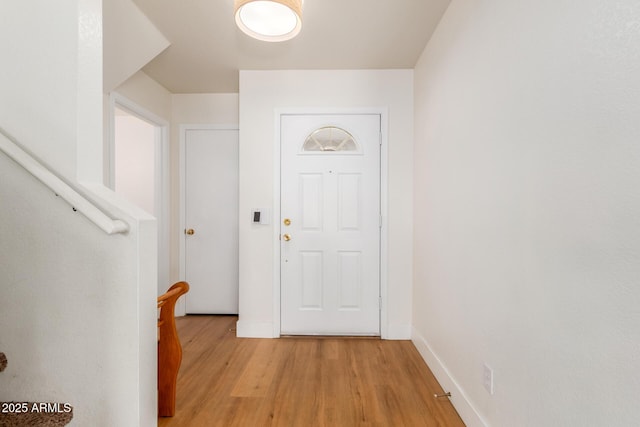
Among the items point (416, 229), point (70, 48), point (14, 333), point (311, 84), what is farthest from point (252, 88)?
point (14, 333)

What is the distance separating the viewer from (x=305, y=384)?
195 centimetres

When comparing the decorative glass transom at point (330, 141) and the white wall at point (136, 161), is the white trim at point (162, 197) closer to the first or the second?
the white wall at point (136, 161)

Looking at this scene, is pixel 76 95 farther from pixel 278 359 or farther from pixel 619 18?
pixel 278 359

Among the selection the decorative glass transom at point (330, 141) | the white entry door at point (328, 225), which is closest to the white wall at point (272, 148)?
the white entry door at point (328, 225)

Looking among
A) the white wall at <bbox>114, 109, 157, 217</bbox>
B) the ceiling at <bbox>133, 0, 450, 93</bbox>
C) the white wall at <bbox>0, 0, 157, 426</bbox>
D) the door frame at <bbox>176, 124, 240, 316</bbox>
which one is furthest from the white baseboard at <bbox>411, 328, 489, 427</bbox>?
the white wall at <bbox>114, 109, 157, 217</bbox>

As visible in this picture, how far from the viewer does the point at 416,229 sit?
2.57 meters

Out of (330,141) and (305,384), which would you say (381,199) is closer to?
(330,141)

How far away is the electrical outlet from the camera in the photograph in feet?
4.46

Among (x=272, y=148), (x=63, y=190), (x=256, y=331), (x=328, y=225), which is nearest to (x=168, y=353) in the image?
(x=63, y=190)

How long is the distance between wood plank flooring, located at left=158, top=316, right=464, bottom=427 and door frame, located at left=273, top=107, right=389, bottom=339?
296 millimetres

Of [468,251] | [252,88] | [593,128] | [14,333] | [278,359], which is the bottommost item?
[278,359]

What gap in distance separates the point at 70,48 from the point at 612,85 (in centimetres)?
178

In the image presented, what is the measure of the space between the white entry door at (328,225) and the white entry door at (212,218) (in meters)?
0.83

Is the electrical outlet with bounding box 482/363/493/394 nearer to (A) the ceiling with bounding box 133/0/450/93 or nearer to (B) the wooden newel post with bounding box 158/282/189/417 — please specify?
(B) the wooden newel post with bounding box 158/282/189/417
